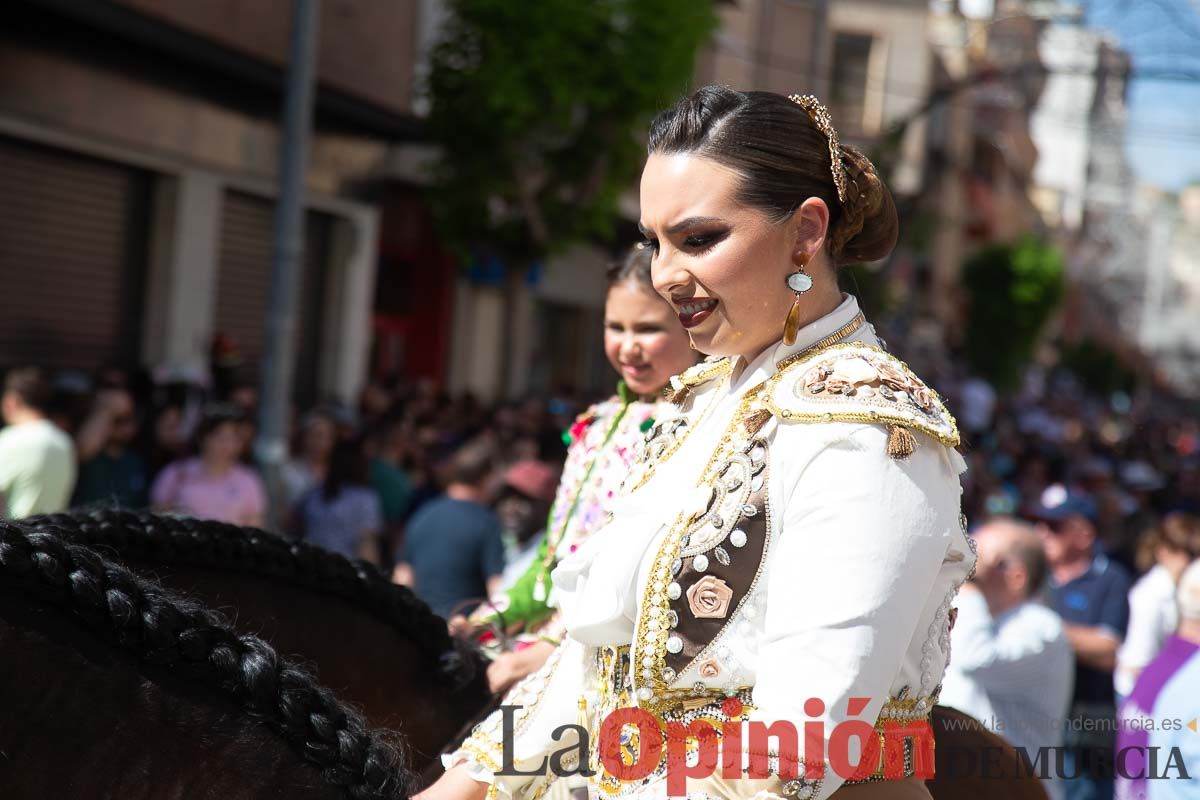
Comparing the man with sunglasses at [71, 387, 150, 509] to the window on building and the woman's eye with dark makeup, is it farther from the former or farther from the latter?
the window on building

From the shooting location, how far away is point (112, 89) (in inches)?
439

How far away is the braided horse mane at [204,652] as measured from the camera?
6.21 feet

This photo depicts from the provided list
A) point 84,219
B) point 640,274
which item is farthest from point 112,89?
point 640,274

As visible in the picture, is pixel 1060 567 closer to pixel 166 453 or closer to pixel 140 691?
pixel 166 453

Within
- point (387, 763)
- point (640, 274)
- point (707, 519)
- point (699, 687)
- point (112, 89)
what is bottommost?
point (387, 763)

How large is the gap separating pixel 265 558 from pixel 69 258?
940cm

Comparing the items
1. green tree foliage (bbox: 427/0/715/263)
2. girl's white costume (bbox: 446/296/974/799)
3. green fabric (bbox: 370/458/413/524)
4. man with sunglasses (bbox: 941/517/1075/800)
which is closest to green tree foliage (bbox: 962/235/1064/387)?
green tree foliage (bbox: 427/0/715/263)

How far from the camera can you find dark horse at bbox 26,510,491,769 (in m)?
2.49

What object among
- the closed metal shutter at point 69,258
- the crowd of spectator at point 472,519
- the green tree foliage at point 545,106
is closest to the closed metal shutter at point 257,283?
the closed metal shutter at point 69,258

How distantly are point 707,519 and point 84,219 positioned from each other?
34.1 ft

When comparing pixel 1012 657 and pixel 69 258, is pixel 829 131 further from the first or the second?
pixel 69 258

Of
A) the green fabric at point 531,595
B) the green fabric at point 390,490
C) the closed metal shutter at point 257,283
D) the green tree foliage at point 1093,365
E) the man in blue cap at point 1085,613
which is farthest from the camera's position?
the green tree foliage at point 1093,365

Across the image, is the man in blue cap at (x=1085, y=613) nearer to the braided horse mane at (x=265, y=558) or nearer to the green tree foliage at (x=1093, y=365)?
the braided horse mane at (x=265, y=558)

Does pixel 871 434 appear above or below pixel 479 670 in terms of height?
above
